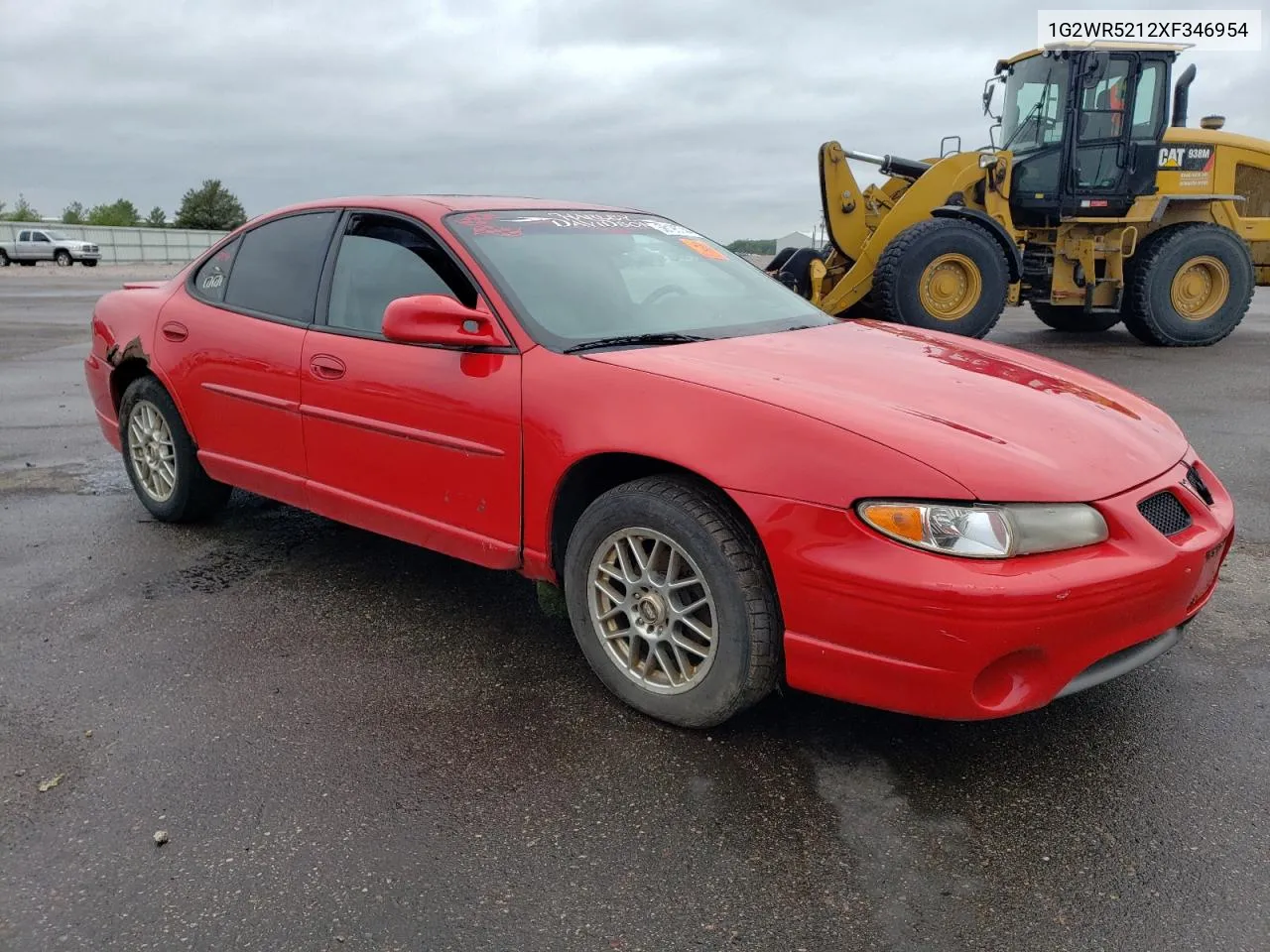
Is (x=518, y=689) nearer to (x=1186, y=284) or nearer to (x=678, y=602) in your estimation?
(x=678, y=602)

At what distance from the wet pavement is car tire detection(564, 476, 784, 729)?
14 cm

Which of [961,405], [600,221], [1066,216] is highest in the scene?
[1066,216]

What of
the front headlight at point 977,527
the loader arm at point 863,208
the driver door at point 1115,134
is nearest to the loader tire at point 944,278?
the loader arm at point 863,208

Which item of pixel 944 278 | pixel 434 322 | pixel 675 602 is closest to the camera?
pixel 675 602

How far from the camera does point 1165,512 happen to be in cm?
269

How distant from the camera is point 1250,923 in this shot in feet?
6.85

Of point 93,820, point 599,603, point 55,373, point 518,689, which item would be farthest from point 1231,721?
point 55,373

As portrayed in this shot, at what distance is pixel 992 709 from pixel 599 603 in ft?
3.71

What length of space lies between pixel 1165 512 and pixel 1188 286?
1046cm

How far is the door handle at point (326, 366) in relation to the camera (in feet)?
12.0

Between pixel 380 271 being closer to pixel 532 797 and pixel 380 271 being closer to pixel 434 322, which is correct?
pixel 434 322

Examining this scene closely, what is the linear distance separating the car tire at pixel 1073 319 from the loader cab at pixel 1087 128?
2146mm

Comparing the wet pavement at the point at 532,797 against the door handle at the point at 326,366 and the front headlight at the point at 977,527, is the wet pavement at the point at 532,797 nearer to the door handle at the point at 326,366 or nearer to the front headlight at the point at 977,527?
the front headlight at the point at 977,527

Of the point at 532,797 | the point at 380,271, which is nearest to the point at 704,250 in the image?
the point at 380,271
